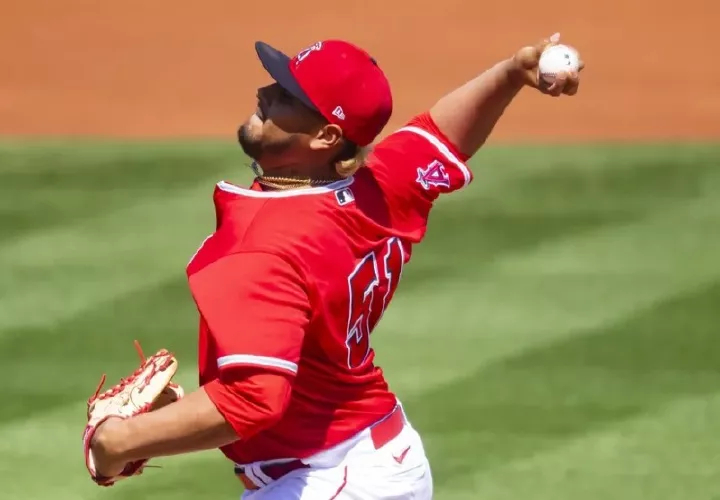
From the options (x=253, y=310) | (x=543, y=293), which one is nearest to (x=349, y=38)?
(x=543, y=293)

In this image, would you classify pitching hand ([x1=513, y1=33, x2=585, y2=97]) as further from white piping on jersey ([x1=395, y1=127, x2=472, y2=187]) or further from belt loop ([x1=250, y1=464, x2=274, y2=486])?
belt loop ([x1=250, y1=464, x2=274, y2=486])

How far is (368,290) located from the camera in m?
3.33

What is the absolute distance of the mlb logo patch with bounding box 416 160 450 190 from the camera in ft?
12.0

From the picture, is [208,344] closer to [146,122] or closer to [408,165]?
[408,165]

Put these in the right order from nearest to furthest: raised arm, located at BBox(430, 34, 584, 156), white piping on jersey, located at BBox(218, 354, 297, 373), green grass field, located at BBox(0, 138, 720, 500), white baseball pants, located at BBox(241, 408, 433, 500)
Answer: white piping on jersey, located at BBox(218, 354, 297, 373) → white baseball pants, located at BBox(241, 408, 433, 500) → raised arm, located at BBox(430, 34, 584, 156) → green grass field, located at BBox(0, 138, 720, 500)

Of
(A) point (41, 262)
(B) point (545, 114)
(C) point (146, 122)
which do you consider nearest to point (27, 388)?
(A) point (41, 262)

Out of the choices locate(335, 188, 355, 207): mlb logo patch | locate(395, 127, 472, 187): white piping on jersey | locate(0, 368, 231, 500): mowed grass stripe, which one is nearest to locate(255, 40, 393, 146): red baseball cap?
locate(335, 188, 355, 207): mlb logo patch

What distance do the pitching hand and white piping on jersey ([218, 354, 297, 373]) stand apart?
1.11 m

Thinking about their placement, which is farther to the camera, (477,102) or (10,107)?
(10,107)

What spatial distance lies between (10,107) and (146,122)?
4.26 feet

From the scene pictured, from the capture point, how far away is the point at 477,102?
147 inches

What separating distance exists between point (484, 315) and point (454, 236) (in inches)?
47.6

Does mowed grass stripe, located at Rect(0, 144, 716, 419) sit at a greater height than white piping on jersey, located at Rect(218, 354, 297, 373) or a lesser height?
lesser

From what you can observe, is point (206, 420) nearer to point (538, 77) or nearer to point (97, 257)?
point (538, 77)
